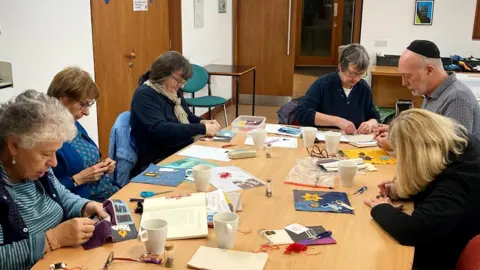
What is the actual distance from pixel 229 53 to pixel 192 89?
195cm

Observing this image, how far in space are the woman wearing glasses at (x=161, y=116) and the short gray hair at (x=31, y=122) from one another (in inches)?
48.2

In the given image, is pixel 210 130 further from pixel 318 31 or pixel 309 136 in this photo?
pixel 318 31

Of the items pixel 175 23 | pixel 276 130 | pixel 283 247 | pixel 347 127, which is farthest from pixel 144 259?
pixel 175 23

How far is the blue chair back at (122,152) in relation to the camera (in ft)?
8.93

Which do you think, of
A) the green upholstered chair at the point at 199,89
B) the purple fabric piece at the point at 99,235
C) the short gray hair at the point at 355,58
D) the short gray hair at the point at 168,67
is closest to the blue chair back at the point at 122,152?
the short gray hair at the point at 168,67

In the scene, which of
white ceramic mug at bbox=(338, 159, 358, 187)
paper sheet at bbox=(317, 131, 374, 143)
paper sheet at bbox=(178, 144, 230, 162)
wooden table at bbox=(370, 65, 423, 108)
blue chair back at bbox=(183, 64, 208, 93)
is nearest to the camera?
white ceramic mug at bbox=(338, 159, 358, 187)

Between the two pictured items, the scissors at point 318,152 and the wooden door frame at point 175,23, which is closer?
the scissors at point 318,152

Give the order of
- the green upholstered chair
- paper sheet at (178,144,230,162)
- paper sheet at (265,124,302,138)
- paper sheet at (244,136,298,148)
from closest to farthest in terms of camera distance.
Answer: paper sheet at (178,144,230,162), paper sheet at (244,136,298,148), paper sheet at (265,124,302,138), the green upholstered chair

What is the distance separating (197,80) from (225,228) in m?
3.90

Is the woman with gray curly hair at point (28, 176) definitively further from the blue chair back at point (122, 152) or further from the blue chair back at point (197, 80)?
the blue chair back at point (197, 80)

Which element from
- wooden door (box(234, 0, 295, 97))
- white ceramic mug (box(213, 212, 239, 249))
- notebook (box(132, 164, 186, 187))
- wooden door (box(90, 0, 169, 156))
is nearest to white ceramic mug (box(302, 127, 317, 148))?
notebook (box(132, 164, 186, 187))

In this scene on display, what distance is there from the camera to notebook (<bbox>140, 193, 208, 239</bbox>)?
62.4 inches

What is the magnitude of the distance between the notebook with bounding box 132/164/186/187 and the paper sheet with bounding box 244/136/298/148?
2.03ft

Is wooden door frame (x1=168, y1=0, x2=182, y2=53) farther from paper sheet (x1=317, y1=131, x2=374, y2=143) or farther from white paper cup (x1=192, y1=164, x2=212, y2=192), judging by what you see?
white paper cup (x1=192, y1=164, x2=212, y2=192)
